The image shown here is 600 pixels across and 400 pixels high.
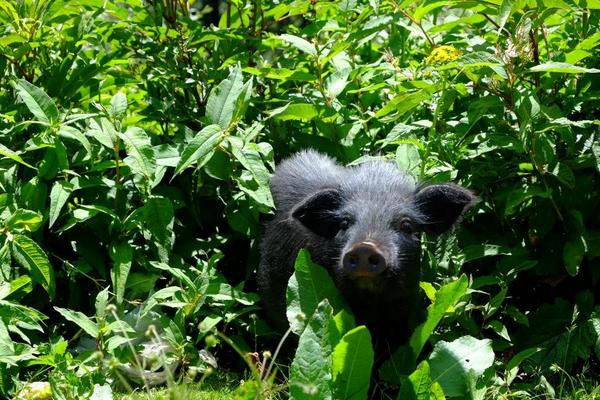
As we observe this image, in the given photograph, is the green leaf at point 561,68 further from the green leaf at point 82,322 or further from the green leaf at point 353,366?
the green leaf at point 82,322

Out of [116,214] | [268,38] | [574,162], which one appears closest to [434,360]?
[574,162]

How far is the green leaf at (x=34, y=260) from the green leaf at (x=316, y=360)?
5.62 ft

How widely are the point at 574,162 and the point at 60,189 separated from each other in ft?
9.81

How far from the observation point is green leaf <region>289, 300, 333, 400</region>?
4.12 m

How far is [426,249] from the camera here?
5.64 metres

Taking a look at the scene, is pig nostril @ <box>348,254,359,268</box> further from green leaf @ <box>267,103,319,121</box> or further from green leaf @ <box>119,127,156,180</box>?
green leaf @ <box>267,103,319,121</box>

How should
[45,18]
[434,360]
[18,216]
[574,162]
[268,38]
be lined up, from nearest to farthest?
[434,360] < [18,216] < [574,162] < [45,18] < [268,38]

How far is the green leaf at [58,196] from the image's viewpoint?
17.2 feet

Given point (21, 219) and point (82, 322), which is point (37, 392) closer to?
point (82, 322)

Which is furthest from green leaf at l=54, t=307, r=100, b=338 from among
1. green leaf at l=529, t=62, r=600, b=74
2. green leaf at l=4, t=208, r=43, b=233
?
green leaf at l=529, t=62, r=600, b=74

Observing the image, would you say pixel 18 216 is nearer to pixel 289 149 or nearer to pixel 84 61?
pixel 84 61

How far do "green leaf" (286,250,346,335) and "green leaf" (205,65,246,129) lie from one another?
106cm

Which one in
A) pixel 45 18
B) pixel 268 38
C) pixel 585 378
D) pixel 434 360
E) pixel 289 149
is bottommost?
pixel 585 378

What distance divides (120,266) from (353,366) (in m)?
1.79
